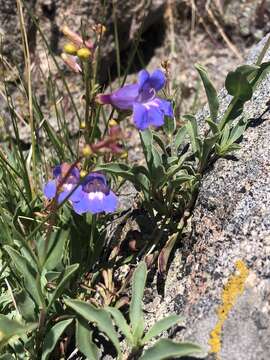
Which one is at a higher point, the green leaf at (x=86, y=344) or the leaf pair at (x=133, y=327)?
the leaf pair at (x=133, y=327)

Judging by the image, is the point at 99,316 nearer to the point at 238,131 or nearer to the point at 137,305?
the point at 137,305

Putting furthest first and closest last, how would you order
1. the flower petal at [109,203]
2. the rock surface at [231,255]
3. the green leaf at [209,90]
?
1. the green leaf at [209,90]
2. the flower petal at [109,203]
3. the rock surface at [231,255]

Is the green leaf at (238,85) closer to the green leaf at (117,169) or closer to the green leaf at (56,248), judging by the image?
the green leaf at (117,169)

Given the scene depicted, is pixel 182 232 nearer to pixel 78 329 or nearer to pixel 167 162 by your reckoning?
pixel 167 162

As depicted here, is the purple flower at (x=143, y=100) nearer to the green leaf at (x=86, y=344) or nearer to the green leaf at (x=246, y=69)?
the green leaf at (x=246, y=69)

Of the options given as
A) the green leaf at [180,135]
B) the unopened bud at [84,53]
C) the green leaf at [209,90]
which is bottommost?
the green leaf at [180,135]

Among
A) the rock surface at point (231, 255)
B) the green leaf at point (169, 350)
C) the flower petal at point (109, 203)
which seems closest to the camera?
the green leaf at point (169, 350)

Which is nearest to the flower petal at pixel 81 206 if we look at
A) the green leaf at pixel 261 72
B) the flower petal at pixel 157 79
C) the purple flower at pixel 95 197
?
the purple flower at pixel 95 197

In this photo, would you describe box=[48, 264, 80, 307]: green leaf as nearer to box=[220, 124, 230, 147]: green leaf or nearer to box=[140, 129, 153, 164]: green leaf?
box=[140, 129, 153, 164]: green leaf

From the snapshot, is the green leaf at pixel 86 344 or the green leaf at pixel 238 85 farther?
the green leaf at pixel 238 85
